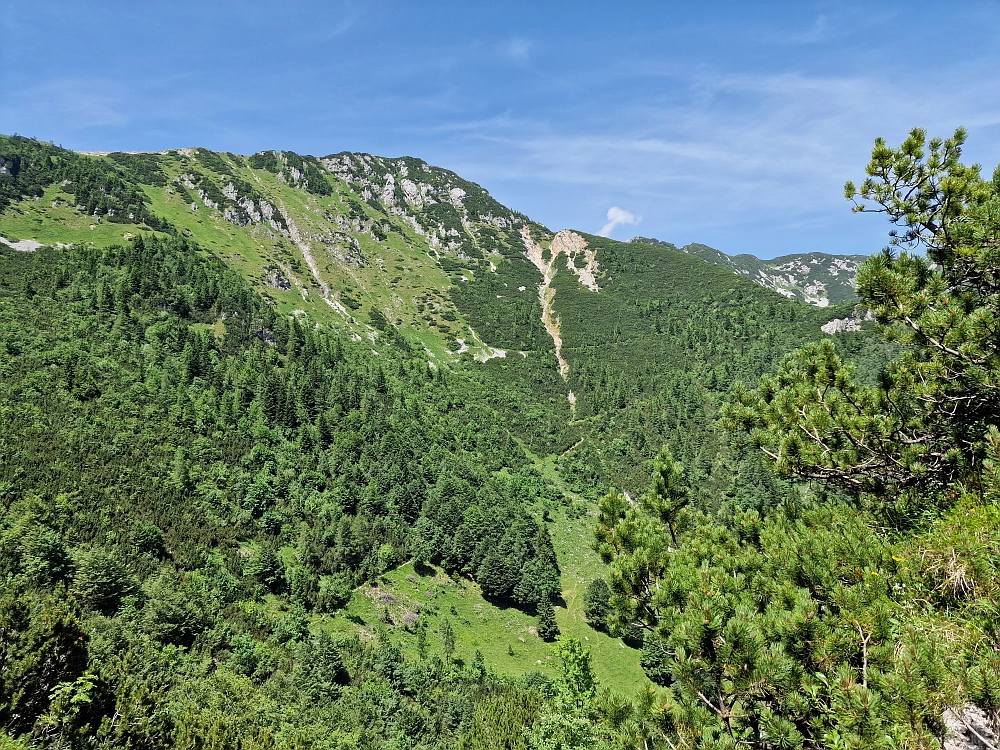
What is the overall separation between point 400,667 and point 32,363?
152ft

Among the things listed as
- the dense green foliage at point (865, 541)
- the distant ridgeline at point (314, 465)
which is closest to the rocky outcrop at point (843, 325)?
the distant ridgeline at point (314, 465)

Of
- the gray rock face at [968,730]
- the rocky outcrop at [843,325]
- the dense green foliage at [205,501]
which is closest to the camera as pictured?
the gray rock face at [968,730]

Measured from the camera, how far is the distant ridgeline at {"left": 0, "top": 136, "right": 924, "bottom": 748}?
1864cm

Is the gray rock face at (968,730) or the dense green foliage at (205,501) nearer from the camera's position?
the gray rock face at (968,730)

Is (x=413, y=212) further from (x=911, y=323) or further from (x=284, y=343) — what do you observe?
(x=911, y=323)

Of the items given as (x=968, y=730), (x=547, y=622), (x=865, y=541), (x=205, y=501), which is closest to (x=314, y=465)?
(x=205, y=501)

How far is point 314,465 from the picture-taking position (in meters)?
53.7

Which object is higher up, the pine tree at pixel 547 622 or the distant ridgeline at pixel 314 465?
the distant ridgeline at pixel 314 465

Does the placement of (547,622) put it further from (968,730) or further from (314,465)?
(968,730)

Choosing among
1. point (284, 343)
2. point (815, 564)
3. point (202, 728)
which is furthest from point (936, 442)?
point (284, 343)

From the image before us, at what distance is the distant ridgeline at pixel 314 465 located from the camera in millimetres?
18641

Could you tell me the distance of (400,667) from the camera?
99.5 ft

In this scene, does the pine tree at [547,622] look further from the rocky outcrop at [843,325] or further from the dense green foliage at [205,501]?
the rocky outcrop at [843,325]

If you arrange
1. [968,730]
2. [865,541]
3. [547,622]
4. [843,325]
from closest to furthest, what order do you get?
[968,730] → [865,541] → [547,622] → [843,325]
